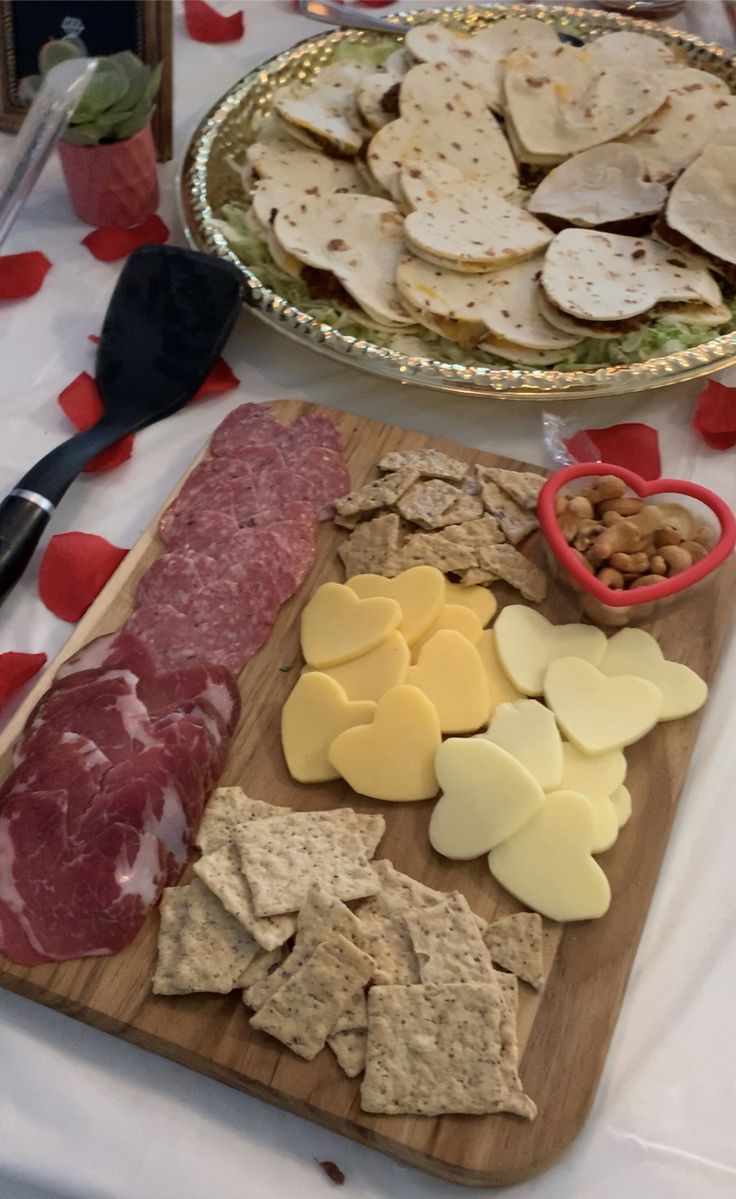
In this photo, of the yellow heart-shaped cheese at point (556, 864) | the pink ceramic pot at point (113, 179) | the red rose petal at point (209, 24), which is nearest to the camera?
the yellow heart-shaped cheese at point (556, 864)

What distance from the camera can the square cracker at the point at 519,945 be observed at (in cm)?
92

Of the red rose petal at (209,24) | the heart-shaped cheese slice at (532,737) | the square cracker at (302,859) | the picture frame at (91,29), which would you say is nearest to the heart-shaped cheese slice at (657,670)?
the heart-shaped cheese slice at (532,737)

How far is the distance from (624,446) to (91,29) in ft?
3.60

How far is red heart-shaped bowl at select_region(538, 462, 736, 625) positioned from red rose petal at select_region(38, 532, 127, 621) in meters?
0.54

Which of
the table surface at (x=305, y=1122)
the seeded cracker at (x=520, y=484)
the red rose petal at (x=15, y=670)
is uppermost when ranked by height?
the seeded cracker at (x=520, y=484)

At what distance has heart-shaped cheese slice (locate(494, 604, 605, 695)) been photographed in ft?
3.66

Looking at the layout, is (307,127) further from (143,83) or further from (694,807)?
(694,807)

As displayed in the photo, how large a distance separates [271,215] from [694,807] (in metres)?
1.02

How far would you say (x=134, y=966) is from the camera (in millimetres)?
931

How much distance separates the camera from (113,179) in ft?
5.09

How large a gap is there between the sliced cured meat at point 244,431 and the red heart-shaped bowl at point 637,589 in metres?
0.39

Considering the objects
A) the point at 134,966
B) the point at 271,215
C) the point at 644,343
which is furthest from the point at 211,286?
the point at 134,966

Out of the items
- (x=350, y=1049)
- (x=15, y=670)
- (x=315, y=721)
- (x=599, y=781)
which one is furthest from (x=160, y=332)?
(x=350, y=1049)

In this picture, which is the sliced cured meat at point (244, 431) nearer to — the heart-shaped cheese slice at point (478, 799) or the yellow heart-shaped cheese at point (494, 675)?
the yellow heart-shaped cheese at point (494, 675)
